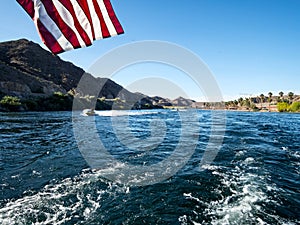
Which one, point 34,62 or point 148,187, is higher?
point 34,62

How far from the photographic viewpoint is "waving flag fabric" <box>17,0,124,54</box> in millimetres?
3812

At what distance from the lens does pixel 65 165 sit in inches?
419

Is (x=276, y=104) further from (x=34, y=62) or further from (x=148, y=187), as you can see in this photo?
(x=34, y=62)

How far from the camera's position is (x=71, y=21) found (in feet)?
13.3

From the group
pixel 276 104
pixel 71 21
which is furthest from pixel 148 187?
pixel 276 104

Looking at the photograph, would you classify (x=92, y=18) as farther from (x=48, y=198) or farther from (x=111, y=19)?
(x=48, y=198)

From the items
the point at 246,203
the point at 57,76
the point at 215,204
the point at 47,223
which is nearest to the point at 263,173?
the point at 246,203

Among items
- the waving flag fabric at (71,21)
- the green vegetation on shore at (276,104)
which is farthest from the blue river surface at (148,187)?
the green vegetation on shore at (276,104)

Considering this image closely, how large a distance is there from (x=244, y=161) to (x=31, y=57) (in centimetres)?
18957

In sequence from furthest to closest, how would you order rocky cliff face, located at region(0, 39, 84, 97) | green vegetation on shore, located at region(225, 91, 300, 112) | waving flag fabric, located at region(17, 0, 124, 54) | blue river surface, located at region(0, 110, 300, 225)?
rocky cliff face, located at region(0, 39, 84, 97) < green vegetation on shore, located at region(225, 91, 300, 112) < blue river surface, located at region(0, 110, 300, 225) < waving flag fabric, located at region(17, 0, 124, 54)

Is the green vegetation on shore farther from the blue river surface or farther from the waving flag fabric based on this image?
the waving flag fabric

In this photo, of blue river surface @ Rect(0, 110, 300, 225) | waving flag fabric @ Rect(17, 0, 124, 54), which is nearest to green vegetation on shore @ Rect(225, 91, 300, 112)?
blue river surface @ Rect(0, 110, 300, 225)

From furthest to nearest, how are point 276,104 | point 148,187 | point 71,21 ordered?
1. point 276,104
2. point 148,187
3. point 71,21

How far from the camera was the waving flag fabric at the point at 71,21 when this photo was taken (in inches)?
150
